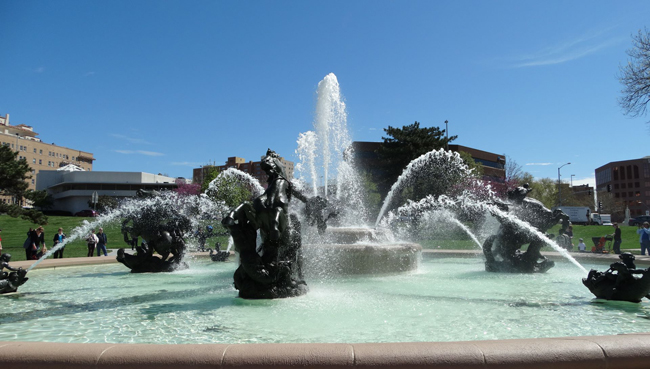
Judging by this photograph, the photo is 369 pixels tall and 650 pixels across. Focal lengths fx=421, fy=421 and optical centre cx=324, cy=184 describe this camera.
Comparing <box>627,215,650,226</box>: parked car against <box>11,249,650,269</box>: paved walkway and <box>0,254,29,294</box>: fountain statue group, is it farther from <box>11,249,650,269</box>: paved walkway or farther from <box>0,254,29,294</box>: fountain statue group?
<box>0,254,29,294</box>: fountain statue group

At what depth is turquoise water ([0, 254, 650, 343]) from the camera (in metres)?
4.21

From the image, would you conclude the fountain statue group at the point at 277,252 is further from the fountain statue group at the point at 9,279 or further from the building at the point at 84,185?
the building at the point at 84,185

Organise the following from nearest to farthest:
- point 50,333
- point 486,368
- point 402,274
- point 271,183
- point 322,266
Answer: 1. point 486,368
2. point 50,333
3. point 271,183
4. point 322,266
5. point 402,274

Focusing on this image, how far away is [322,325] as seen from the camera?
4547 millimetres

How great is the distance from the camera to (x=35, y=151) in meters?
110

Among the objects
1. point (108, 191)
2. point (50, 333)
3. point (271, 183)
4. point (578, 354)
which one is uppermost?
point (108, 191)

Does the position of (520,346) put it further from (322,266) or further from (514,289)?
(322,266)

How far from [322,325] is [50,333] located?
2827mm

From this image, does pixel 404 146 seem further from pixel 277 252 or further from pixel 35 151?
pixel 35 151

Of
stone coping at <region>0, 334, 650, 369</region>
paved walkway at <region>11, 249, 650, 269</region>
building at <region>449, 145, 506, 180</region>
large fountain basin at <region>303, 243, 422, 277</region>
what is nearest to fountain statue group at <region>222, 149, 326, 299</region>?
large fountain basin at <region>303, 243, 422, 277</region>

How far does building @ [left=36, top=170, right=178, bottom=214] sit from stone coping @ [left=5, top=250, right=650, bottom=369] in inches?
3547

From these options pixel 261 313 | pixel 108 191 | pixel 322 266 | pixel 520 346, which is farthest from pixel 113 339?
pixel 108 191

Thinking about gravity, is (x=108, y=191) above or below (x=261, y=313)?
above

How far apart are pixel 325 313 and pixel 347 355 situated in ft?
8.35
